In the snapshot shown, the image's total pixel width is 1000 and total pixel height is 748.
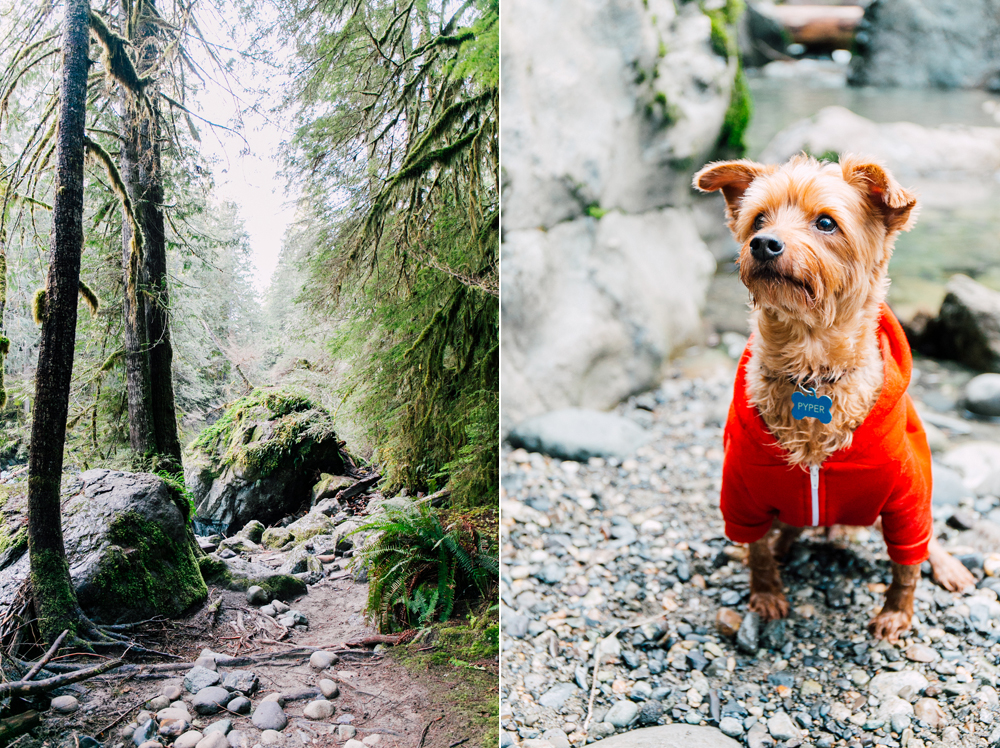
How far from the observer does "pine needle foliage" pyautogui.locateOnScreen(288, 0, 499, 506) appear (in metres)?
1.25

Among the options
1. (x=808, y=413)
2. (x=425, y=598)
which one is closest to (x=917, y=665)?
(x=808, y=413)

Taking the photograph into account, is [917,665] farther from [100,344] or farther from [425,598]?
[100,344]

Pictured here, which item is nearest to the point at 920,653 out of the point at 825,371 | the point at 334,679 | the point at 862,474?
the point at 862,474

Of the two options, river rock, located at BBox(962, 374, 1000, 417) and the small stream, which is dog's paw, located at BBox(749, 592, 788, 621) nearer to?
river rock, located at BBox(962, 374, 1000, 417)

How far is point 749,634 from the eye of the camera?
1.45 meters

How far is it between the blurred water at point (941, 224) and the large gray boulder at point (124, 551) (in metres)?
1.82

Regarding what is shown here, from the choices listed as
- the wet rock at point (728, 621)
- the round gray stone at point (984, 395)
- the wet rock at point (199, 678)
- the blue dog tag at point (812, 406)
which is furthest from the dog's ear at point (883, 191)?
the wet rock at point (199, 678)

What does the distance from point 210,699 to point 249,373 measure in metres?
0.58

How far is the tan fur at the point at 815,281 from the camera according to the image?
111 cm

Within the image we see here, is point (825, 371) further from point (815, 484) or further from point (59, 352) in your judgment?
point (59, 352)

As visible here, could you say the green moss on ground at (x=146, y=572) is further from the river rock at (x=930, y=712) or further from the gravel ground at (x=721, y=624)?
the river rock at (x=930, y=712)

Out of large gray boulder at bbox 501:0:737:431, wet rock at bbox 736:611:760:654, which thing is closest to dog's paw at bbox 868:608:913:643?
wet rock at bbox 736:611:760:654

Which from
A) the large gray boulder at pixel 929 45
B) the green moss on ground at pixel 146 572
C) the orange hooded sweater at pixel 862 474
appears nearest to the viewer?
the green moss on ground at pixel 146 572

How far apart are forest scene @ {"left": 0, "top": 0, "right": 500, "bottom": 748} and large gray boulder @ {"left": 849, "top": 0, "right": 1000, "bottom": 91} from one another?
45.2 inches
